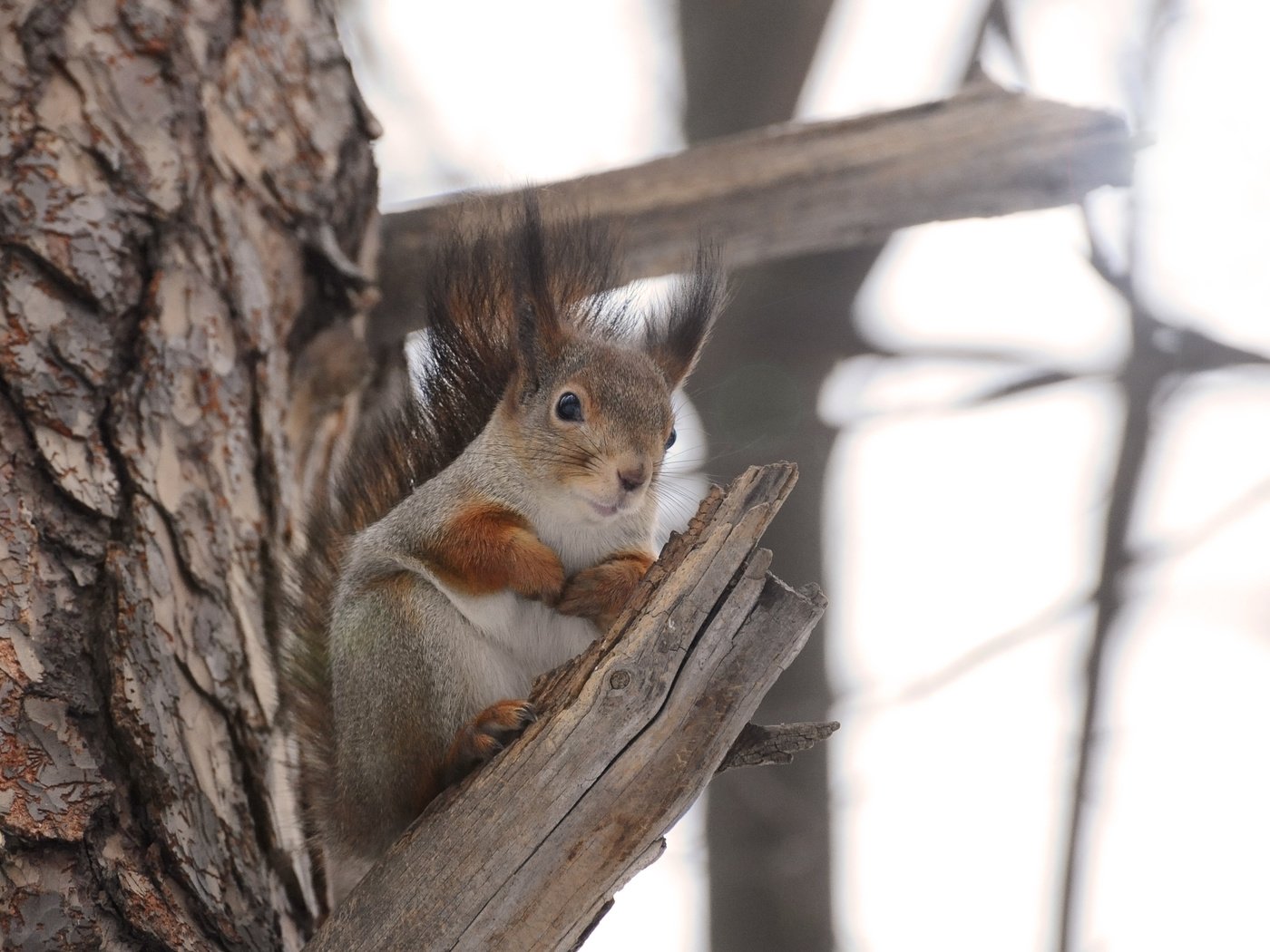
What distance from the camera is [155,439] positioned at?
2.20 meters

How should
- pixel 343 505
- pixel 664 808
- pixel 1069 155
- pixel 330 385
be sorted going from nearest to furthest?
pixel 664 808, pixel 343 505, pixel 1069 155, pixel 330 385

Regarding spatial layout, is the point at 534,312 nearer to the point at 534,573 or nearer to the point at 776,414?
the point at 534,573

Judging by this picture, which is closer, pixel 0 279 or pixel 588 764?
pixel 588 764

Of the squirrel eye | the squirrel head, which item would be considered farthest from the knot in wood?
the squirrel eye

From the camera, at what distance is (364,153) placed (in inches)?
112

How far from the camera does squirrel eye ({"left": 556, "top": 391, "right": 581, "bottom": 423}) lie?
2.26 meters

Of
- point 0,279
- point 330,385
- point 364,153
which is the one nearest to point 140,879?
point 0,279

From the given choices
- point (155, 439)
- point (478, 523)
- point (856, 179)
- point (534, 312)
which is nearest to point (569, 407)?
point (534, 312)

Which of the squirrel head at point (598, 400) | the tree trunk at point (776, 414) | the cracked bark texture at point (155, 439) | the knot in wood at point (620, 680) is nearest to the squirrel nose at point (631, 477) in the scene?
the squirrel head at point (598, 400)

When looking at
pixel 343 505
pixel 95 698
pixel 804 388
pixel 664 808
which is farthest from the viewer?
pixel 804 388

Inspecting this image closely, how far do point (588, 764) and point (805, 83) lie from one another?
2.45 metres

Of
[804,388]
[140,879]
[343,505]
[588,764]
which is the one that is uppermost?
[804,388]

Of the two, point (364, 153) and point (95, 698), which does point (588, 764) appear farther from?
point (364, 153)

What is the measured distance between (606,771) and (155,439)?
114 cm
